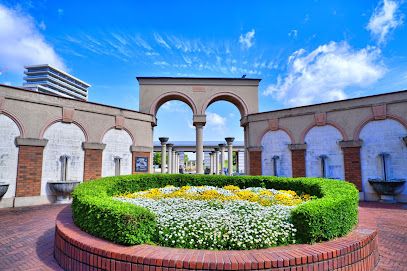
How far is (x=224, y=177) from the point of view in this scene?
11203 mm

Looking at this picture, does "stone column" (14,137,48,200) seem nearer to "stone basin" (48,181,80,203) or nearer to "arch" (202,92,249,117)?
A: "stone basin" (48,181,80,203)

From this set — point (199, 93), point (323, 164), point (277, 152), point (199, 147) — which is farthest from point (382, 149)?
point (199, 93)

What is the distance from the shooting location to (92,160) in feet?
44.5

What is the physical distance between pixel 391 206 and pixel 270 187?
19.3ft

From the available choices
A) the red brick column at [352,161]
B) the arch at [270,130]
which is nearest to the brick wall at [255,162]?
the arch at [270,130]

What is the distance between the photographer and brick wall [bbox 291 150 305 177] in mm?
14562

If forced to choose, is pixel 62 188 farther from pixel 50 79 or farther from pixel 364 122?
pixel 50 79

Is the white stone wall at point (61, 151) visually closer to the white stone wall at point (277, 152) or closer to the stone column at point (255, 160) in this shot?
the stone column at point (255, 160)

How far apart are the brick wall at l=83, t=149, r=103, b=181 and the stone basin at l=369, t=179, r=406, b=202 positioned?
14.5 meters

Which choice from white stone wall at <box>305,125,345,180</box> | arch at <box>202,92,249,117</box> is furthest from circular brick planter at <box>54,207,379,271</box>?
arch at <box>202,92,249,117</box>

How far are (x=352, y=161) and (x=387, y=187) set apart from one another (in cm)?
198

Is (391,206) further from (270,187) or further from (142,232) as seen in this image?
(142,232)

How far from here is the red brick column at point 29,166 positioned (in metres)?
11.1

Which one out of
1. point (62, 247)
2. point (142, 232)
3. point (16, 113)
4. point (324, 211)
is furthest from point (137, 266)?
point (16, 113)
